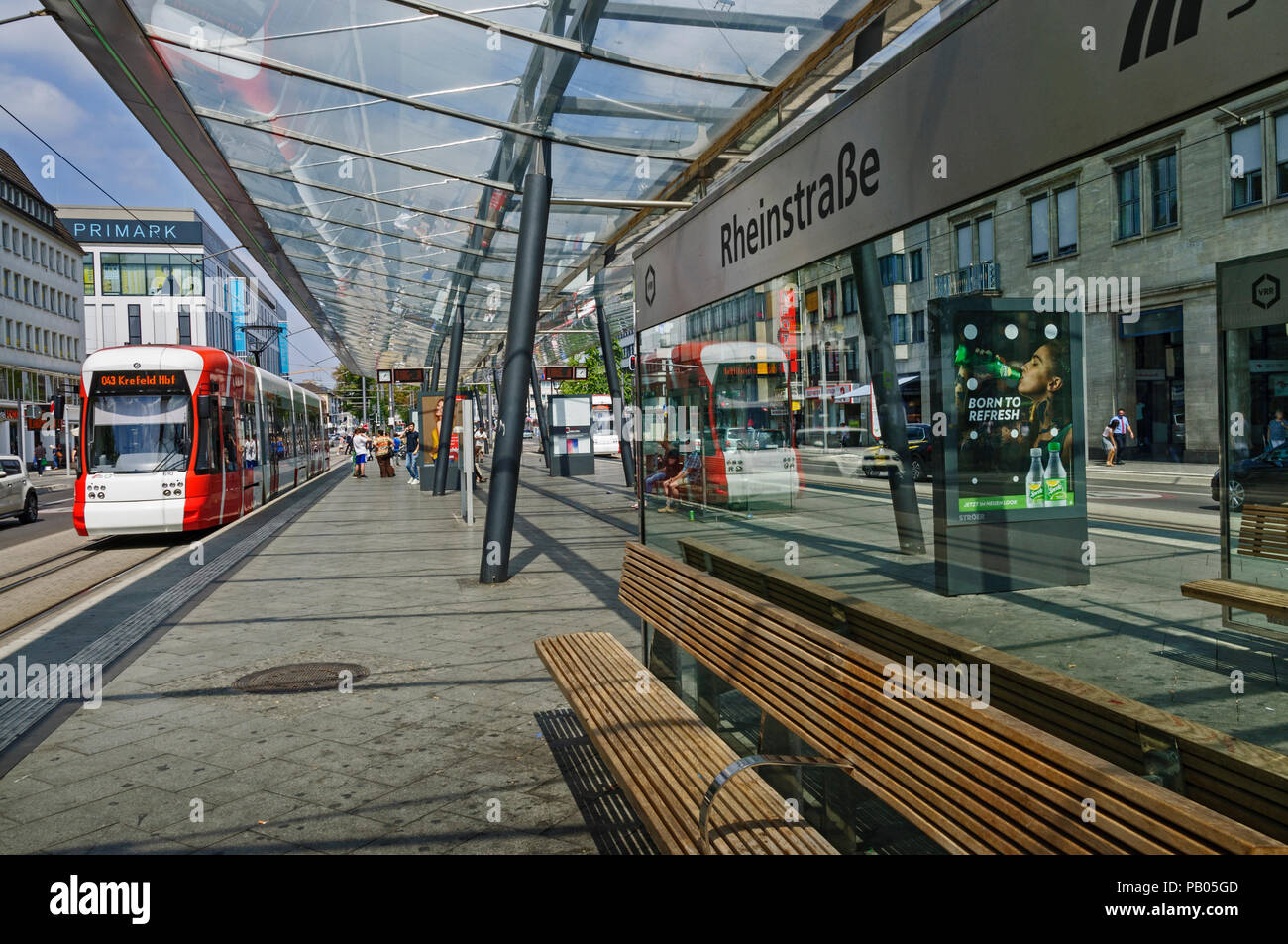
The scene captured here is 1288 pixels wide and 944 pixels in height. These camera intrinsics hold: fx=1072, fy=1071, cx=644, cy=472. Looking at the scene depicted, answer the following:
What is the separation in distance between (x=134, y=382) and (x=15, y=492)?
22.7 ft

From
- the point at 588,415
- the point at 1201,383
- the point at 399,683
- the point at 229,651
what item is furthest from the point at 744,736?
the point at 588,415

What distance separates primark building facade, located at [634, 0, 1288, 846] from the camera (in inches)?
104

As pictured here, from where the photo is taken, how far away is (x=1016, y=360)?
7648mm

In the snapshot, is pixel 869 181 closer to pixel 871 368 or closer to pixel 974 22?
pixel 974 22

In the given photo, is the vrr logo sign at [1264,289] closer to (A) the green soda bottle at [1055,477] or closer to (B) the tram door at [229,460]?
(A) the green soda bottle at [1055,477]

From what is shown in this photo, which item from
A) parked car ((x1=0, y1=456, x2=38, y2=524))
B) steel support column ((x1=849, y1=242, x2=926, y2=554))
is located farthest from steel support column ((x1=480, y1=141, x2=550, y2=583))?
parked car ((x1=0, y1=456, x2=38, y2=524))

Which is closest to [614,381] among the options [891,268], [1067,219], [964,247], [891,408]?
[891,408]

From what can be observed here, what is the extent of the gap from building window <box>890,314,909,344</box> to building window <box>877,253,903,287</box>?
45cm

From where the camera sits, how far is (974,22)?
317 centimetres

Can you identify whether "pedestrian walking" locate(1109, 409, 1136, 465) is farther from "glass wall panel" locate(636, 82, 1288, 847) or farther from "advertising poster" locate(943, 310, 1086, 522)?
"advertising poster" locate(943, 310, 1086, 522)

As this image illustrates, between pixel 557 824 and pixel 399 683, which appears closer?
pixel 557 824

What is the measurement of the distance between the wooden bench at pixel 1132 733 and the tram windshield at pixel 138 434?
1387 centimetres

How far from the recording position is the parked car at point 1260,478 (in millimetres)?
3762
